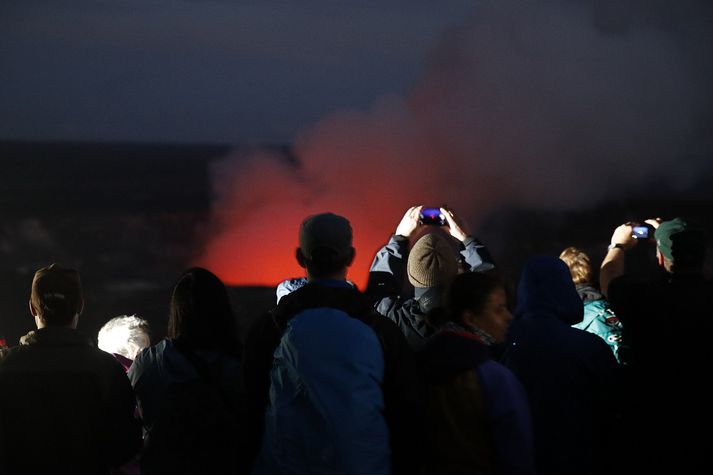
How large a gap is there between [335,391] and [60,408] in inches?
53.2

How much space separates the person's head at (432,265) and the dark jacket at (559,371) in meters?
0.74

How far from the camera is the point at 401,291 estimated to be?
5371 millimetres

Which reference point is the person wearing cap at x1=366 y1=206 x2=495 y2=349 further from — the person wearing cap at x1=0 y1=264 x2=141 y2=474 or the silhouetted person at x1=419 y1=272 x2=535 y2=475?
the person wearing cap at x1=0 y1=264 x2=141 y2=474

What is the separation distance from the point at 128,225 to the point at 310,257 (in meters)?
36.7

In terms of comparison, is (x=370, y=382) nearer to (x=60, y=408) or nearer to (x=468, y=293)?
(x=468, y=293)

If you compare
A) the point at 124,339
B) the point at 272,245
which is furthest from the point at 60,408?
the point at 272,245

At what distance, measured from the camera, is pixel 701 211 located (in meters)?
35.2

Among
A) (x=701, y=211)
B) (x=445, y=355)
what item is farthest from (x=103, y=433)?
(x=701, y=211)

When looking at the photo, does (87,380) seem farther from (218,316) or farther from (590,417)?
(590,417)

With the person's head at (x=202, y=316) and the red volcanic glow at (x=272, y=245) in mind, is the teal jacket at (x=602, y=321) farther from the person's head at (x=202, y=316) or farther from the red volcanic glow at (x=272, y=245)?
the red volcanic glow at (x=272, y=245)

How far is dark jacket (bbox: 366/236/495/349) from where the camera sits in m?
4.62

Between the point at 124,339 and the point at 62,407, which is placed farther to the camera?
the point at 124,339

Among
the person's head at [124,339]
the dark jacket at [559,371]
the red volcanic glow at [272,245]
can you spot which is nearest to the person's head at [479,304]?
the dark jacket at [559,371]

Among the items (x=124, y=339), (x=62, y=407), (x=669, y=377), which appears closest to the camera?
(x=62, y=407)
